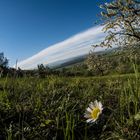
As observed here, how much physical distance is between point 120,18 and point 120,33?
6.07 feet

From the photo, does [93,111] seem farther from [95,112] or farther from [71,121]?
[71,121]

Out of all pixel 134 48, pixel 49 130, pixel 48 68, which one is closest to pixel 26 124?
pixel 49 130

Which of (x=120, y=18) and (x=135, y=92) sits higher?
(x=120, y=18)

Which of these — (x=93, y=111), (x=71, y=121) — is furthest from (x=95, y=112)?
(x=71, y=121)

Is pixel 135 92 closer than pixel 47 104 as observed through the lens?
Yes

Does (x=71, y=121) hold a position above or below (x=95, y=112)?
below

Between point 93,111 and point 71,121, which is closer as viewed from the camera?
point 93,111

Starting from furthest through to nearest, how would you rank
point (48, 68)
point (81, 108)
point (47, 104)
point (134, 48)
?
point (134, 48) → point (48, 68) → point (47, 104) → point (81, 108)

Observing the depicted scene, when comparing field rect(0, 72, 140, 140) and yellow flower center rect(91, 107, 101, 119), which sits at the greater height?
yellow flower center rect(91, 107, 101, 119)

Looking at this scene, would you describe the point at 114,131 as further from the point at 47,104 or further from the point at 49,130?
the point at 47,104

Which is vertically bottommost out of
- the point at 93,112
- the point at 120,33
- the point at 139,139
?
the point at 139,139

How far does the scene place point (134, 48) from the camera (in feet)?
121

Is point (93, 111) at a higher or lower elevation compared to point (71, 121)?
higher

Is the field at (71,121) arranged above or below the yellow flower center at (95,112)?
below
